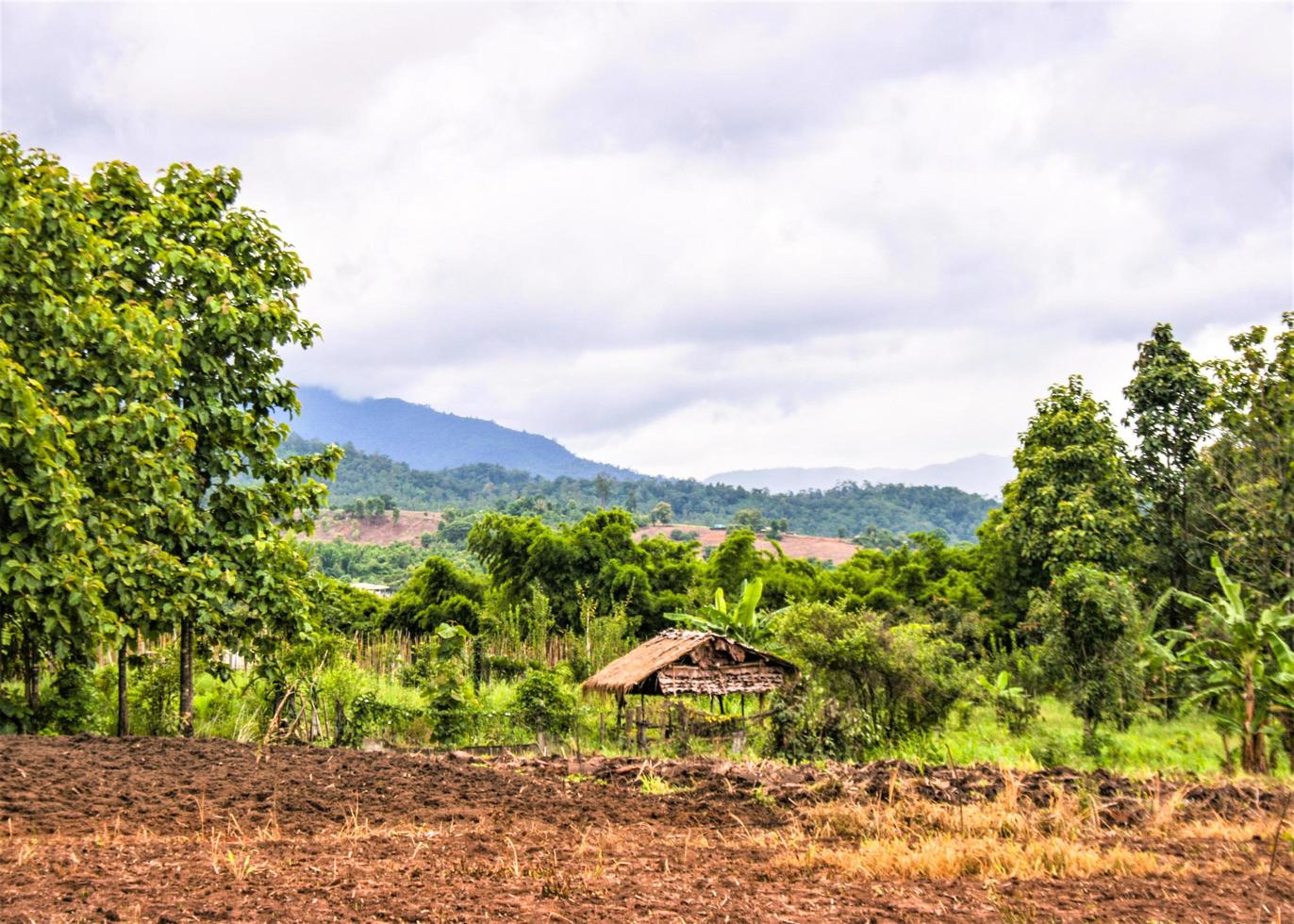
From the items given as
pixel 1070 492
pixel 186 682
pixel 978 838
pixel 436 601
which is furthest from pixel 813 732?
pixel 436 601

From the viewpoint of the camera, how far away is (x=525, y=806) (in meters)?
6.86

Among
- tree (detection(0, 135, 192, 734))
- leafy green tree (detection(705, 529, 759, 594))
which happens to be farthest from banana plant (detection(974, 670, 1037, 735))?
leafy green tree (detection(705, 529, 759, 594))

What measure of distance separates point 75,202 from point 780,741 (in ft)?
30.3

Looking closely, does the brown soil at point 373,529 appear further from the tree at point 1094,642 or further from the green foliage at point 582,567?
the tree at point 1094,642

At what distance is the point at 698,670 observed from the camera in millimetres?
12516

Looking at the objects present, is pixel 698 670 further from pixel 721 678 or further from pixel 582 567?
pixel 582 567

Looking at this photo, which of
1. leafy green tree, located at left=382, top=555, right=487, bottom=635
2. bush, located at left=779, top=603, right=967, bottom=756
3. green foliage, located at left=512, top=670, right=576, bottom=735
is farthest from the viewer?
leafy green tree, located at left=382, top=555, right=487, bottom=635

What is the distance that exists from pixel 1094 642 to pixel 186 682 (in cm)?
1230

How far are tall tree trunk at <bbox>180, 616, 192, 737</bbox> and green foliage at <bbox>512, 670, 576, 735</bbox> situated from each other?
154 inches

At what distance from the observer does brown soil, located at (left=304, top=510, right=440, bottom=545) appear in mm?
69938

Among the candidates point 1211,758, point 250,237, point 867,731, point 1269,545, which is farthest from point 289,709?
point 1269,545

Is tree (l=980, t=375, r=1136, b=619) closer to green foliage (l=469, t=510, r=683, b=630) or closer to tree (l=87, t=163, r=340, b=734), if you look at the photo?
green foliage (l=469, t=510, r=683, b=630)

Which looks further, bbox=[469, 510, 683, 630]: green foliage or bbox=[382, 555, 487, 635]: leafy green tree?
bbox=[382, 555, 487, 635]: leafy green tree

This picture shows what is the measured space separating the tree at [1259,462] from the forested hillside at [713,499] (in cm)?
7546
